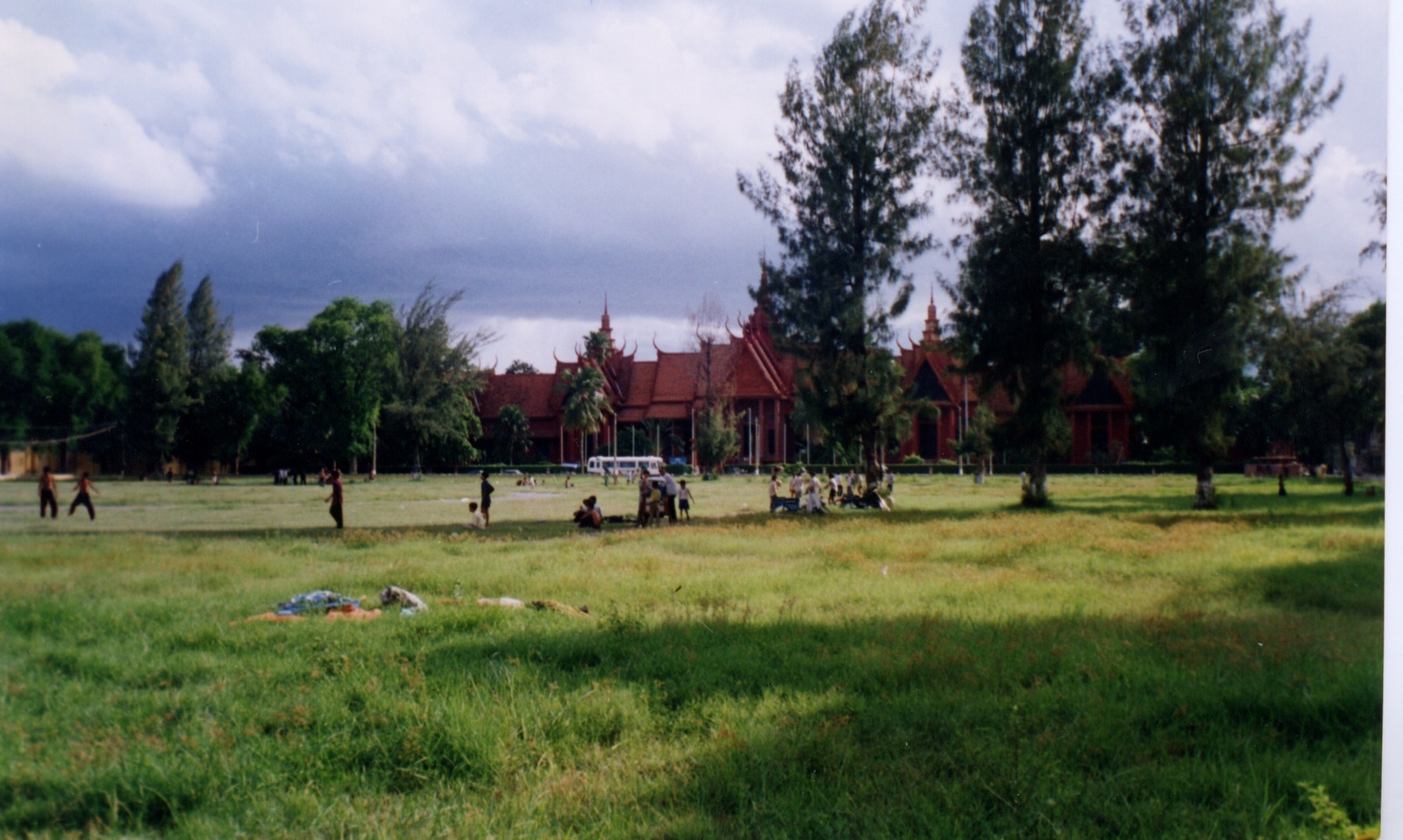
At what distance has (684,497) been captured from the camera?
4.48 metres

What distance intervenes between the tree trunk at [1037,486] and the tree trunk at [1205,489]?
0.75 metres

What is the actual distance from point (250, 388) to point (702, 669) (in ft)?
7.34

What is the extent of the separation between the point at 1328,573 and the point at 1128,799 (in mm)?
1902

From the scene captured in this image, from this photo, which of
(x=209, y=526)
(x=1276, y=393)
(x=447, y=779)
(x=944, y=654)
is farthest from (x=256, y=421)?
(x=1276, y=393)

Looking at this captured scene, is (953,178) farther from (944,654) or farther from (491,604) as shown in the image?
(491,604)

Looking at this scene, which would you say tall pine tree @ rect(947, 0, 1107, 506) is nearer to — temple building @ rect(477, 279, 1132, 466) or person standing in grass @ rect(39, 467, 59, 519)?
temple building @ rect(477, 279, 1132, 466)

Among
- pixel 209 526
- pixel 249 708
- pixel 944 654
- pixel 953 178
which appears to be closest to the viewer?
pixel 249 708

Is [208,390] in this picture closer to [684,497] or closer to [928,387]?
[684,497]

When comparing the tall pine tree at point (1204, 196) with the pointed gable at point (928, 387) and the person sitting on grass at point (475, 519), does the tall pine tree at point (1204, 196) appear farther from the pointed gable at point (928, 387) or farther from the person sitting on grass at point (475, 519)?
the person sitting on grass at point (475, 519)

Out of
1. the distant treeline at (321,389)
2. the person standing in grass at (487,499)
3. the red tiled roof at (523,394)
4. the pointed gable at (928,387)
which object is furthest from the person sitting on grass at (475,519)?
the pointed gable at (928,387)

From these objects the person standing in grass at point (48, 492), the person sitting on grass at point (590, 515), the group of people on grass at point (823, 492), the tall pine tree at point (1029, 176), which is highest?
the tall pine tree at point (1029, 176)

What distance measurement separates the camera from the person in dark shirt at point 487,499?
4.05m

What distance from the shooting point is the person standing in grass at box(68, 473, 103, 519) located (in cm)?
298

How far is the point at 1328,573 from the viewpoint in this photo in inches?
149
